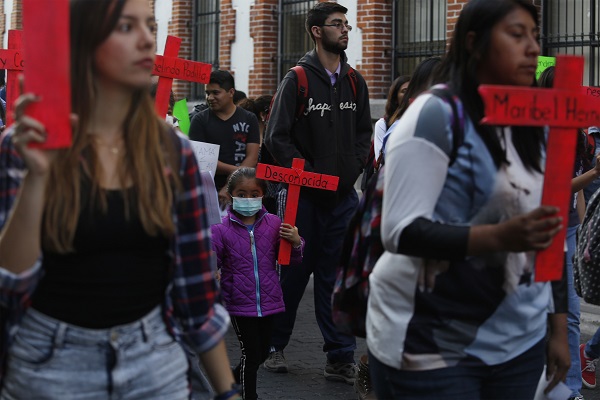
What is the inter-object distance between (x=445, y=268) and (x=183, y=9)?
16524 millimetres

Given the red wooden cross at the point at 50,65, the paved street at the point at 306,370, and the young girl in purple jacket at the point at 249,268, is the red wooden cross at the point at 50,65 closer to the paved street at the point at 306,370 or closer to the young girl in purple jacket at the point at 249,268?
the young girl in purple jacket at the point at 249,268

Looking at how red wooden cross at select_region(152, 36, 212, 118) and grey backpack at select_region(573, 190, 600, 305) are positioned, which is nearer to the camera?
grey backpack at select_region(573, 190, 600, 305)

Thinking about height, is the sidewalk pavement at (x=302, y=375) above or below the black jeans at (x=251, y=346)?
below

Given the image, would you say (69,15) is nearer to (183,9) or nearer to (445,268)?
(445,268)

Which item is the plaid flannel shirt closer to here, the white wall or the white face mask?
the white face mask

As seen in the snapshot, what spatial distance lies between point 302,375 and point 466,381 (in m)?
4.33

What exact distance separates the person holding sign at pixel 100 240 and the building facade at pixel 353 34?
8.94 meters

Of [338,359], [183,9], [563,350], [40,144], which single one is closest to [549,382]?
[563,350]

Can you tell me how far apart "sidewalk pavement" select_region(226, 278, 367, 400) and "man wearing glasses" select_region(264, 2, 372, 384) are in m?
0.12

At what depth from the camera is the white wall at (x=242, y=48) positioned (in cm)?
1720

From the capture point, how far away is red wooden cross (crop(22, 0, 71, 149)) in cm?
272

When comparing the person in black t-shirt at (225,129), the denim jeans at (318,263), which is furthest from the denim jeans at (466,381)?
the person in black t-shirt at (225,129)

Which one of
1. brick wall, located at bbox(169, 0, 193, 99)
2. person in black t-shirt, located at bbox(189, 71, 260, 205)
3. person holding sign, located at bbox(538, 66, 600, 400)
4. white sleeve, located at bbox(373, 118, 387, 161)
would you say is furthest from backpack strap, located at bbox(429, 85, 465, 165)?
brick wall, located at bbox(169, 0, 193, 99)

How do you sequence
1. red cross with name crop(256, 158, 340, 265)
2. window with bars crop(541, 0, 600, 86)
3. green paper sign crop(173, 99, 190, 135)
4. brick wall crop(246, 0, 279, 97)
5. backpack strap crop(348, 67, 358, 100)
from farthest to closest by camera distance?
brick wall crop(246, 0, 279, 97) → window with bars crop(541, 0, 600, 86) → green paper sign crop(173, 99, 190, 135) → backpack strap crop(348, 67, 358, 100) → red cross with name crop(256, 158, 340, 265)
